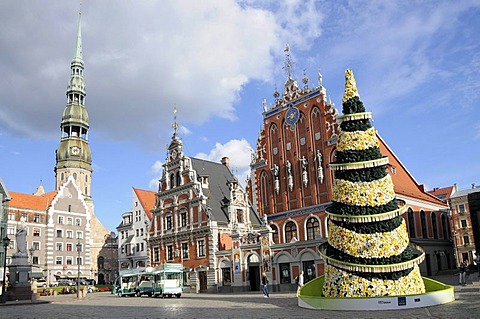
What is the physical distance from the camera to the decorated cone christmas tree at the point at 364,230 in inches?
690

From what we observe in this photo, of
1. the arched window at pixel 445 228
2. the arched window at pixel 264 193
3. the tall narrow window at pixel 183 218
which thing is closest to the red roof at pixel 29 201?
the tall narrow window at pixel 183 218

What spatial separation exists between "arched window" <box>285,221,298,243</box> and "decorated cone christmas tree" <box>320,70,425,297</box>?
18.4 meters

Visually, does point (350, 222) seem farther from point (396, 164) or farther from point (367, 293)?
point (396, 164)

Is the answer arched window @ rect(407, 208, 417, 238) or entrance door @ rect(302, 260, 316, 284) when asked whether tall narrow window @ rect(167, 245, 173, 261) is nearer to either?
entrance door @ rect(302, 260, 316, 284)

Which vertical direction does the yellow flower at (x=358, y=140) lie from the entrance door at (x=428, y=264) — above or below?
above

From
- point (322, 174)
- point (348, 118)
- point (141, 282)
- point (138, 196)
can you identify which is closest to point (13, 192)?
point (138, 196)

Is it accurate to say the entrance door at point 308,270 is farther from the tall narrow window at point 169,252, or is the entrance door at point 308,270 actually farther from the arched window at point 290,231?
the tall narrow window at point 169,252

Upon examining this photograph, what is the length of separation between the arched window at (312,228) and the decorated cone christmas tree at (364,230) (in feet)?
53.9

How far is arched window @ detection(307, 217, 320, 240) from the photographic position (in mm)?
36188

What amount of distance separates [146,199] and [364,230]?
164 ft

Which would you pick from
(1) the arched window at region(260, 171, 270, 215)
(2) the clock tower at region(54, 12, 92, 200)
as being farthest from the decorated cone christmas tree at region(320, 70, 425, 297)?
(2) the clock tower at region(54, 12, 92, 200)

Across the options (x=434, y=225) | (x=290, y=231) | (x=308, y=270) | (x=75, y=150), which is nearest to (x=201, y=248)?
(x=290, y=231)

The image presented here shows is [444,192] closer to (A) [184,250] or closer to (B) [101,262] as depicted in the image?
(A) [184,250]

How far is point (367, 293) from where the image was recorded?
56.9ft
